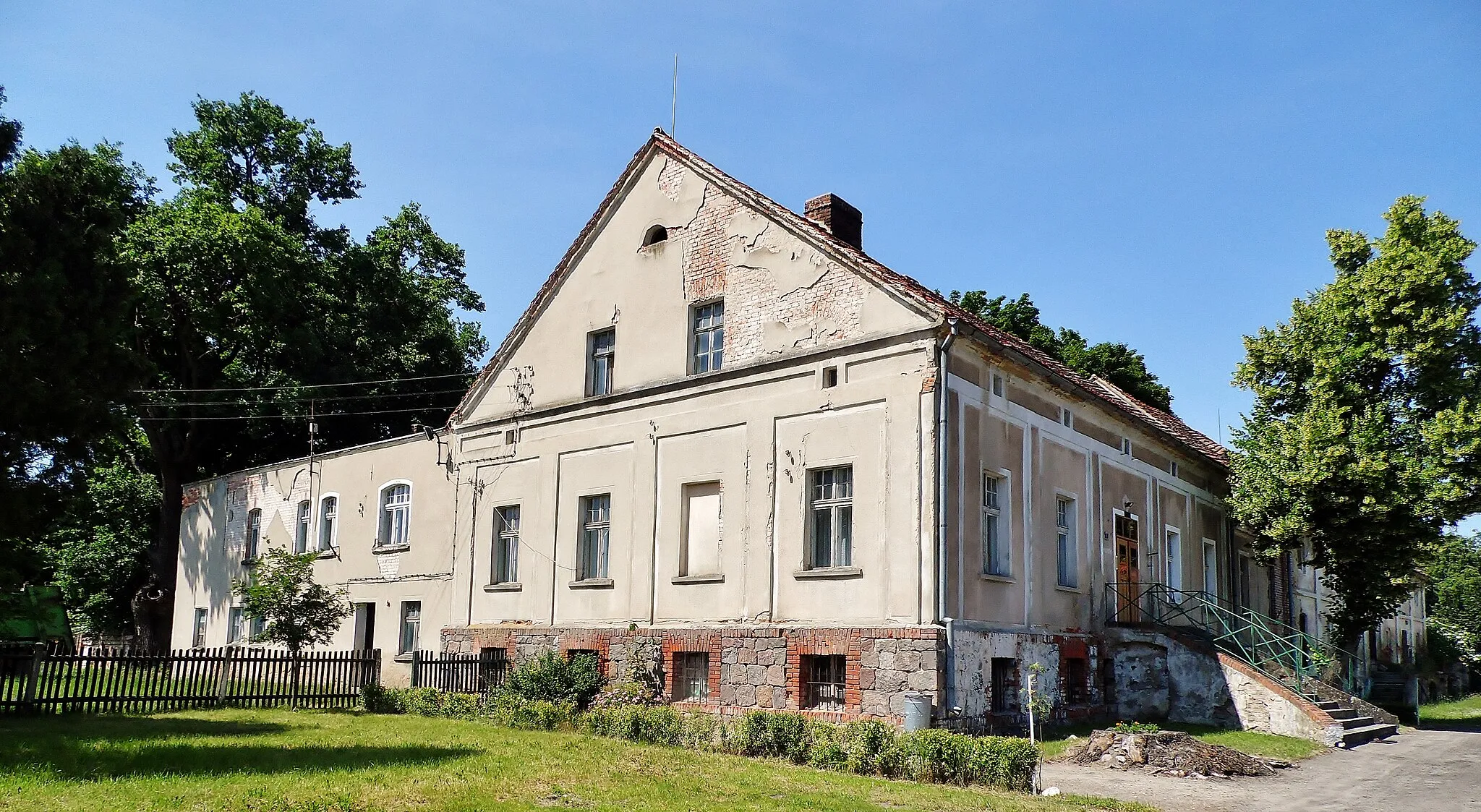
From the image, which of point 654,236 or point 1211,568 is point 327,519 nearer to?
point 654,236

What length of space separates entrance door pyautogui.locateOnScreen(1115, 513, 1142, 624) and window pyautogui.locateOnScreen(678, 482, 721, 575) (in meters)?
8.17

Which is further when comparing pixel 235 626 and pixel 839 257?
pixel 235 626

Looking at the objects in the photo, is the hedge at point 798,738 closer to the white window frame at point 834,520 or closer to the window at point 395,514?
the white window frame at point 834,520

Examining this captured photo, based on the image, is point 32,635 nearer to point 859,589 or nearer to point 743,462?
point 743,462

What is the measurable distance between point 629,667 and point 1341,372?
637 inches

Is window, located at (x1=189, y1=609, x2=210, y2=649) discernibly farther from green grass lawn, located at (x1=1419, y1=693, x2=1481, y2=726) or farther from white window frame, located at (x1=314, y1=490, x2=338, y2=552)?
green grass lawn, located at (x1=1419, y1=693, x2=1481, y2=726)

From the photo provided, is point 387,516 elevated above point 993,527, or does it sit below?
above

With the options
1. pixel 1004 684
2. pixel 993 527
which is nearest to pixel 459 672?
pixel 1004 684

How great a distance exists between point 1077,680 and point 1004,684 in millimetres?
2861

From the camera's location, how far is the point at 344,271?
3756 centimetres

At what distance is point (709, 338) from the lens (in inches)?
788

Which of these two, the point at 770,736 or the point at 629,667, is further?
the point at 629,667

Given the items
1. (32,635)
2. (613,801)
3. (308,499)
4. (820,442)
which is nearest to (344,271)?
Answer: (308,499)

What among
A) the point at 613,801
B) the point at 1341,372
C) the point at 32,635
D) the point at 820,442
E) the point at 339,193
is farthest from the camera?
the point at 339,193
